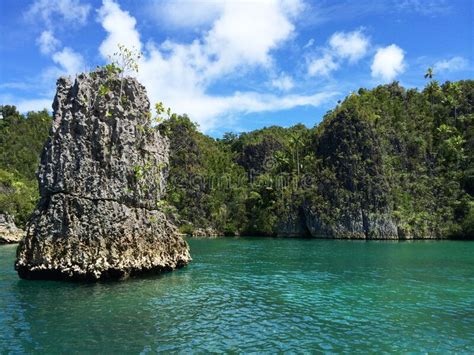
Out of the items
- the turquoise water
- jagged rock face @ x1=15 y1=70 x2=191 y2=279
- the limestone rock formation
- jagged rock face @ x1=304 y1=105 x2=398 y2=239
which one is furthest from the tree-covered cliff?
the turquoise water

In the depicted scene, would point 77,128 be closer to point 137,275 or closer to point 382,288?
point 137,275

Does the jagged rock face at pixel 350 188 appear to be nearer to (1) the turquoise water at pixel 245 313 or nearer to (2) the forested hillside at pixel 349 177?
(2) the forested hillside at pixel 349 177

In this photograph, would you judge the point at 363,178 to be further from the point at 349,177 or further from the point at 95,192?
the point at 95,192

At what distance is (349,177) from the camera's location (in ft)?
276

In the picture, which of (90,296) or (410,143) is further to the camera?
(410,143)

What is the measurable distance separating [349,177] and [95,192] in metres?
66.2

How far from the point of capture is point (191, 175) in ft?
349

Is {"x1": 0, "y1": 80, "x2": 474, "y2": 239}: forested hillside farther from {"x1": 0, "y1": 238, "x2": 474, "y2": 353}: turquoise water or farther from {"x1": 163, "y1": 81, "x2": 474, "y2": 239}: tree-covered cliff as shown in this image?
{"x1": 0, "y1": 238, "x2": 474, "y2": 353}: turquoise water

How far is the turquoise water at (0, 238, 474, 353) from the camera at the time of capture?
14031 millimetres

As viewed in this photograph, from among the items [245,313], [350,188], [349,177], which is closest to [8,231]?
[245,313]

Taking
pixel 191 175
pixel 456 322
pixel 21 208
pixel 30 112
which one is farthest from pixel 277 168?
pixel 456 322

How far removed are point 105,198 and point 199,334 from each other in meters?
14.4

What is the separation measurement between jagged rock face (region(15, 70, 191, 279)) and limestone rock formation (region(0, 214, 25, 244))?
43035mm

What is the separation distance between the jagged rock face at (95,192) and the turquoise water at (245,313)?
4.91 ft
